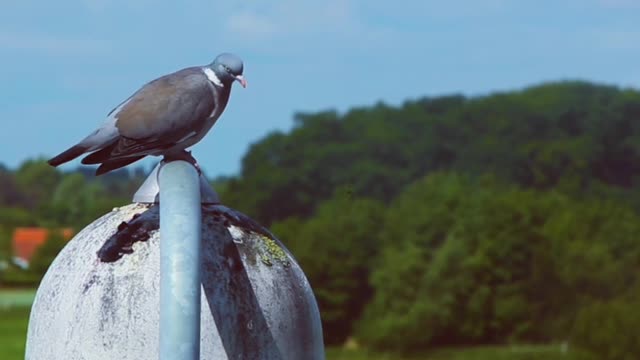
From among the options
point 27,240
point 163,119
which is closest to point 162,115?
point 163,119

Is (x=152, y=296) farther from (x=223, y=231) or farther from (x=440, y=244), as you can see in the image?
(x=440, y=244)

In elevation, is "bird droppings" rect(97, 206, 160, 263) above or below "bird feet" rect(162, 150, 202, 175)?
below

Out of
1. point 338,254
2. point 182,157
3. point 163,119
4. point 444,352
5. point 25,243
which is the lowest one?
point 182,157

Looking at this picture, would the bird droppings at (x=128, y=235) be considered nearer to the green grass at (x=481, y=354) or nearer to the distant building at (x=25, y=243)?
the green grass at (x=481, y=354)

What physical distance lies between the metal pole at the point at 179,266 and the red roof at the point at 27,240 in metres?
79.2

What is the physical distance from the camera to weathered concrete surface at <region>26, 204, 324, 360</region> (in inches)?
229

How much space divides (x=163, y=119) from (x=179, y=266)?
28.8 inches

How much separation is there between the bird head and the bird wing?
0.06m

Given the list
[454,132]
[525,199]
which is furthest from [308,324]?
[454,132]

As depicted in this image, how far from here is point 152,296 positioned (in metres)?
5.82

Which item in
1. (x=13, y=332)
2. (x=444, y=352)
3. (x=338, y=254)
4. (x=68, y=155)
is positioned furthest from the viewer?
(x=338, y=254)

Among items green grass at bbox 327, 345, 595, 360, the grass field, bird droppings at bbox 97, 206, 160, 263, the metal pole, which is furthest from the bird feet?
green grass at bbox 327, 345, 595, 360

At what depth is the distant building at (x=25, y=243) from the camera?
8725cm

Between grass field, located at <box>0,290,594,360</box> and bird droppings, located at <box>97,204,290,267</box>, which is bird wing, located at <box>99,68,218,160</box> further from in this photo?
grass field, located at <box>0,290,594,360</box>
